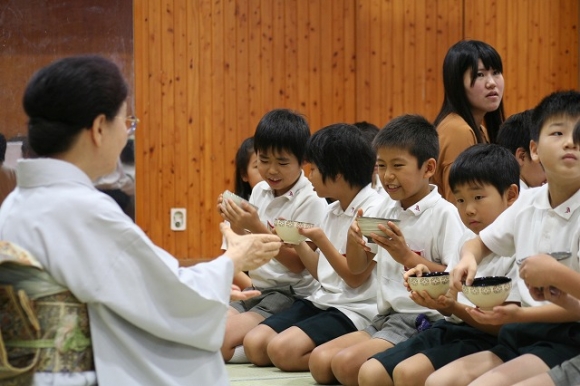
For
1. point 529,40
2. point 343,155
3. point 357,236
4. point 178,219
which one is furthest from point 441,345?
point 529,40

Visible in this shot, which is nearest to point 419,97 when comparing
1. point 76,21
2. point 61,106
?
point 76,21

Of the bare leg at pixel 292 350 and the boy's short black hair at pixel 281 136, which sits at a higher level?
the boy's short black hair at pixel 281 136

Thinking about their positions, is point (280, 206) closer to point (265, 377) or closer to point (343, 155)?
point (343, 155)

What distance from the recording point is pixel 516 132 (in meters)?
4.09

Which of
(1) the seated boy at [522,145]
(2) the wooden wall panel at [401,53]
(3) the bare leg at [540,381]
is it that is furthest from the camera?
(2) the wooden wall panel at [401,53]

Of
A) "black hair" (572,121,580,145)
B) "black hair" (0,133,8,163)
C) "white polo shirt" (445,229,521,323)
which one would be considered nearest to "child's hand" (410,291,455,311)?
"white polo shirt" (445,229,521,323)

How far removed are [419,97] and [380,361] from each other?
15.2ft

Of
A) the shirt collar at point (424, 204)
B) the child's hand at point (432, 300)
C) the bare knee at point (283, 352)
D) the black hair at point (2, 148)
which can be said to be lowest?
the bare knee at point (283, 352)

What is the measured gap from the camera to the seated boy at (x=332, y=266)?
13.0 ft

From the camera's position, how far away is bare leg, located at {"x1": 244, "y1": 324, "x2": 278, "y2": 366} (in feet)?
13.6

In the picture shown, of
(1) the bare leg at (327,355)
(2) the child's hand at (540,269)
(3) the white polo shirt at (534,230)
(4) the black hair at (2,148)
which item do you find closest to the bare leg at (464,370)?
(3) the white polo shirt at (534,230)

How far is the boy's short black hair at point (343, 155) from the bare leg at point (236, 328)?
92cm

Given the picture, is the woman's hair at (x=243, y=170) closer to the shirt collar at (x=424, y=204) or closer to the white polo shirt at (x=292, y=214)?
the white polo shirt at (x=292, y=214)

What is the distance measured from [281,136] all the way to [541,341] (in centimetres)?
178
